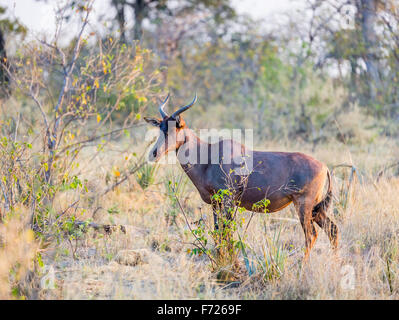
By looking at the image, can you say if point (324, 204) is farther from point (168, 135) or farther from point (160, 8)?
point (160, 8)

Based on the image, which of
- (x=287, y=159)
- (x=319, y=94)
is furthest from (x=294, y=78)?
(x=287, y=159)

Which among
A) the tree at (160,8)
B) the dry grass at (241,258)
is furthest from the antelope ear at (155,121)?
the tree at (160,8)

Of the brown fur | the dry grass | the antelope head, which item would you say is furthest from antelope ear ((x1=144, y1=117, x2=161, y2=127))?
the dry grass

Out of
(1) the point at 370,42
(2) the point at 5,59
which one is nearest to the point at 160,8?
(1) the point at 370,42

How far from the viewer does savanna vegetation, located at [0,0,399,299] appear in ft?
15.6

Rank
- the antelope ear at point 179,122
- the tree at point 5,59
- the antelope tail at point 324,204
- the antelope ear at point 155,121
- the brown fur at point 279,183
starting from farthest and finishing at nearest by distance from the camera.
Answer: the tree at point 5,59 < the antelope ear at point 155,121 < the antelope ear at point 179,122 < the antelope tail at point 324,204 < the brown fur at point 279,183

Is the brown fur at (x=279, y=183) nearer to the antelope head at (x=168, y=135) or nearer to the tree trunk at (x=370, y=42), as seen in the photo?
the antelope head at (x=168, y=135)

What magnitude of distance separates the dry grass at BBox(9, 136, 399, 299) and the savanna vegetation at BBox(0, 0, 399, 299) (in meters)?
0.02

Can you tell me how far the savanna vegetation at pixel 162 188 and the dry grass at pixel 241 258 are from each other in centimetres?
2

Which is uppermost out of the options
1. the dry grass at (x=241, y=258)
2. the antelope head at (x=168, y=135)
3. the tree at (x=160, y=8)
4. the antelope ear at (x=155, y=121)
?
the tree at (x=160, y=8)

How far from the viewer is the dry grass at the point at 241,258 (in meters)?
4.62

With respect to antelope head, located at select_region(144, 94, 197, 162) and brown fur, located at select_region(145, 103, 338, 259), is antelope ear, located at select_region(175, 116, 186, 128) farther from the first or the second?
brown fur, located at select_region(145, 103, 338, 259)

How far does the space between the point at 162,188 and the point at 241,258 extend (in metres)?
3.31

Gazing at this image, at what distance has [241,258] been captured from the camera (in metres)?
5.87
